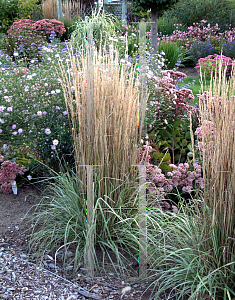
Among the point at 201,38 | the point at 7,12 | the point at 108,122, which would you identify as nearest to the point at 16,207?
the point at 108,122

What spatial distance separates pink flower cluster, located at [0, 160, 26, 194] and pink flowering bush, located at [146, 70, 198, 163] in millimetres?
1377

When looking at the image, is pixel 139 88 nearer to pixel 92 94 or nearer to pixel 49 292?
pixel 92 94

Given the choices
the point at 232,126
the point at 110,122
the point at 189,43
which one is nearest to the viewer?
the point at 232,126

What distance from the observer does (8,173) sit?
3.35 metres

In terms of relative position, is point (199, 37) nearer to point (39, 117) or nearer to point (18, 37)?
point (18, 37)

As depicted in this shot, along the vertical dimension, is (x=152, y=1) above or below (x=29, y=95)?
above

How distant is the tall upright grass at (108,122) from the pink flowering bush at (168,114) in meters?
1.21

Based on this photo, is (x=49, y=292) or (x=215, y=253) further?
(x=49, y=292)

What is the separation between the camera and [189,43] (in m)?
10.6

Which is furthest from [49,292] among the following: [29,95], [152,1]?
[152,1]

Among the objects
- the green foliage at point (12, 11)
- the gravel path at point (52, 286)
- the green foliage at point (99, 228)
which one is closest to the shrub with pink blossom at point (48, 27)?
the green foliage at point (12, 11)

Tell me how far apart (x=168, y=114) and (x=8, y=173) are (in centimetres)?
189

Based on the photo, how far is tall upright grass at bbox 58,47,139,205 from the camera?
90.7 inches

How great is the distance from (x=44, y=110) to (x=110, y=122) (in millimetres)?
1246
